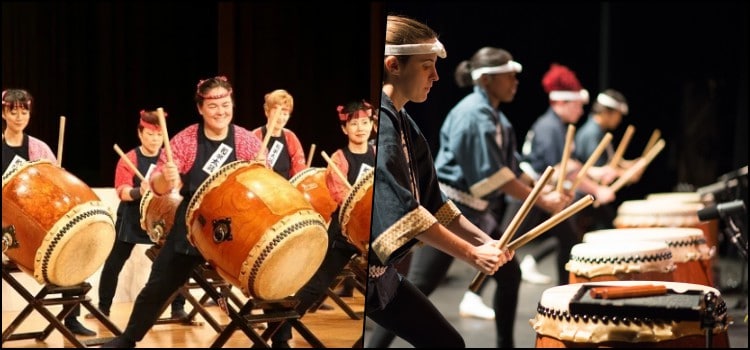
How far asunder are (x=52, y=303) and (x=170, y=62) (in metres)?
0.66

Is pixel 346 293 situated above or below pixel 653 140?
above

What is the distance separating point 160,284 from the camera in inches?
110

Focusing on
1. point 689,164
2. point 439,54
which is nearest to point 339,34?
point 439,54

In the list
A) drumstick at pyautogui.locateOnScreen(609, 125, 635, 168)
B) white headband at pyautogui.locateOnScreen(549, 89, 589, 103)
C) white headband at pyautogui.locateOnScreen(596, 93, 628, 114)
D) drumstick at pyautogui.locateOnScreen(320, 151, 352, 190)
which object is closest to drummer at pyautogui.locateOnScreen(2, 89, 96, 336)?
drumstick at pyautogui.locateOnScreen(320, 151, 352, 190)

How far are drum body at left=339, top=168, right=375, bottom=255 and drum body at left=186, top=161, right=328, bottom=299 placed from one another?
0.07 metres

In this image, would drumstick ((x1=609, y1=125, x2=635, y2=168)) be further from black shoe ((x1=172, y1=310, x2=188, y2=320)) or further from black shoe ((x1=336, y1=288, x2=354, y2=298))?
black shoe ((x1=172, y1=310, x2=188, y2=320))

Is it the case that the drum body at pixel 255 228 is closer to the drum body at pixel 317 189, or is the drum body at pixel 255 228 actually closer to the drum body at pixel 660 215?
the drum body at pixel 317 189

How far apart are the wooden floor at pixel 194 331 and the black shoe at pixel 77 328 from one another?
0.01 meters

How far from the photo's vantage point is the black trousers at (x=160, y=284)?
280 cm

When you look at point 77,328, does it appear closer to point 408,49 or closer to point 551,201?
point 408,49

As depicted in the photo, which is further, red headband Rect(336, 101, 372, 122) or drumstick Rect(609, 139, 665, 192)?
drumstick Rect(609, 139, 665, 192)

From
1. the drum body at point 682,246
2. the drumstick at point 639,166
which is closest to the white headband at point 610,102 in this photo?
the drumstick at point 639,166

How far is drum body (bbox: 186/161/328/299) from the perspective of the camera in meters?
2.75

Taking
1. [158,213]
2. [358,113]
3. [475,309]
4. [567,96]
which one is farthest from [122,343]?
[567,96]
